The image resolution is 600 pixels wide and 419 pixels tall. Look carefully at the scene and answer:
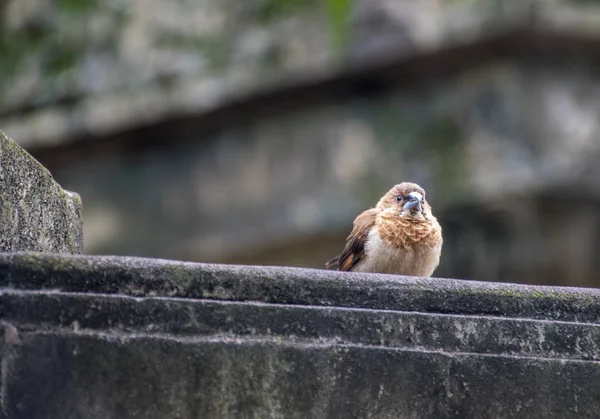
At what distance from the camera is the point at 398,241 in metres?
5.30

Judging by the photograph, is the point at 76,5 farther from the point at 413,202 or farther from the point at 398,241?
the point at 398,241

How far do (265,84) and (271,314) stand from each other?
7.19 metres

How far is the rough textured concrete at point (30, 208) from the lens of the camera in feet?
10.3

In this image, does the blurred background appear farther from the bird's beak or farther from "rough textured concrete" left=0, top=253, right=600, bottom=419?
"rough textured concrete" left=0, top=253, right=600, bottom=419

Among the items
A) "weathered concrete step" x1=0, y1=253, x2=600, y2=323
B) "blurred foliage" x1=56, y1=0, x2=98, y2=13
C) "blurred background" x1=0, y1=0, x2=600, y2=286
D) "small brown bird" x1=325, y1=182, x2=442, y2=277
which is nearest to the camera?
"weathered concrete step" x1=0, y1=253, x2=600, y2=323

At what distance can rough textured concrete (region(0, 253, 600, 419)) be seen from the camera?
2742 mm

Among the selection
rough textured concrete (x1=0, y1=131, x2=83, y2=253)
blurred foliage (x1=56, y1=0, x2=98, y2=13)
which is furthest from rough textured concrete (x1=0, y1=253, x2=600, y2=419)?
blurred foliage (x1=56, y1=0, x2=98, y2=13)

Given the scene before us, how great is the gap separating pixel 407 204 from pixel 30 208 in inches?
102

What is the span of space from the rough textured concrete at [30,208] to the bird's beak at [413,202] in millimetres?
2183

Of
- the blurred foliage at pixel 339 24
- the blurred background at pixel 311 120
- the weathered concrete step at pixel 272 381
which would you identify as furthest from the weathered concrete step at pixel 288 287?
the blurred foliage at pixel 339 24

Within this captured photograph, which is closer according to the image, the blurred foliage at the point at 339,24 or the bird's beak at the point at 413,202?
the bird's beak at the point at 413,202

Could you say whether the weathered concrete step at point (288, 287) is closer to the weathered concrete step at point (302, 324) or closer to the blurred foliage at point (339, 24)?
the weathered concrete step at point (302, 324)

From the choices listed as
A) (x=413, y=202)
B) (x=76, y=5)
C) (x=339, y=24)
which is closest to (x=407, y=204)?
(x=413, y=202)

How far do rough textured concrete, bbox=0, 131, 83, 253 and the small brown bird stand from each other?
6.52 feet
